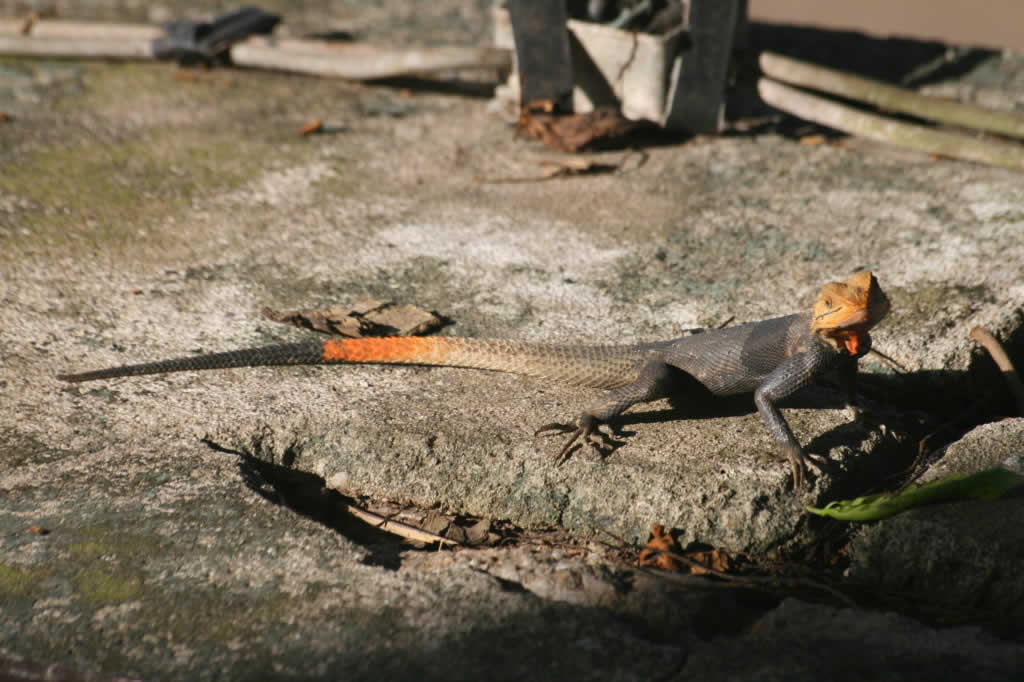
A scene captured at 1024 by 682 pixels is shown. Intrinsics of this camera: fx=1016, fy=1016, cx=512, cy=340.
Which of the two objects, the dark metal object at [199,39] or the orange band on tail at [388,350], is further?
the dark metal object at [199,39]

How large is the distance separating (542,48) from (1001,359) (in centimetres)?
257

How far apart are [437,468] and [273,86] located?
3297mm

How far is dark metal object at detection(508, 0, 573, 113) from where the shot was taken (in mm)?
4691

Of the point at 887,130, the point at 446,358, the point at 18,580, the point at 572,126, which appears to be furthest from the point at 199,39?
the point at 18,580

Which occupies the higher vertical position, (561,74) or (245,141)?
(561,74)

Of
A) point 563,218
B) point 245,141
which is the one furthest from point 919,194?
point 245,141

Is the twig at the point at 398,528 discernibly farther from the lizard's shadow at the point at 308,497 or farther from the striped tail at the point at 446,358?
the striped tail at the point at 446,358

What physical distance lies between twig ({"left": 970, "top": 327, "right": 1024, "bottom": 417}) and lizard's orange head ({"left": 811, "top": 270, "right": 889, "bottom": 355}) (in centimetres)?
56

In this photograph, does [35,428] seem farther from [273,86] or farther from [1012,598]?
[273,86]

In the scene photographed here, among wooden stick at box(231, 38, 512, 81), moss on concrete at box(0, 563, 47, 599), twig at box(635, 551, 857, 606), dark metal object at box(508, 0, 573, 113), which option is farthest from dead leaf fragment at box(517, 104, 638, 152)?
moss on concrete at box(0, 563, 47, 599)

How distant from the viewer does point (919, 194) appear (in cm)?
418

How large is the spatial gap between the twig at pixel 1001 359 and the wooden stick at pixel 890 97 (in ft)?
5.99

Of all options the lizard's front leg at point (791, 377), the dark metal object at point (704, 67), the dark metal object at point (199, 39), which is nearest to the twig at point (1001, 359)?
the lizard's front leg at point (791, 377)

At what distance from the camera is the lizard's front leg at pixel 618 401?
2.84 meters
